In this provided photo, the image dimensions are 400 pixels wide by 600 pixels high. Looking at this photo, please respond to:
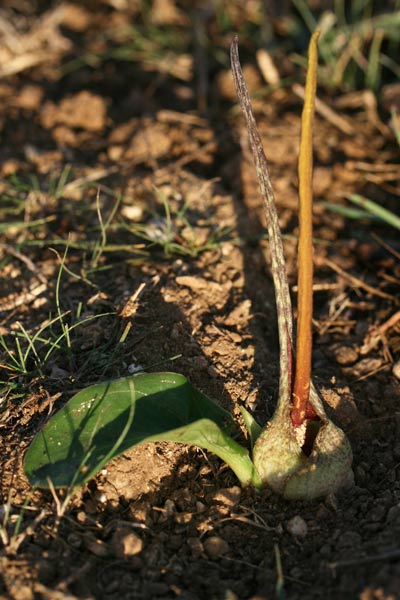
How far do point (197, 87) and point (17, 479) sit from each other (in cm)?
203

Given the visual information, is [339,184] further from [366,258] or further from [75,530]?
[75,530]

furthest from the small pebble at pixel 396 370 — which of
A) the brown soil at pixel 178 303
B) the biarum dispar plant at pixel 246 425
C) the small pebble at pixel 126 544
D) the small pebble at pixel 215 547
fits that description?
the small pebble at pixel 126 544

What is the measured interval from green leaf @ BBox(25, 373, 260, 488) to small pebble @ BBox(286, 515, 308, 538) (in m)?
0.12

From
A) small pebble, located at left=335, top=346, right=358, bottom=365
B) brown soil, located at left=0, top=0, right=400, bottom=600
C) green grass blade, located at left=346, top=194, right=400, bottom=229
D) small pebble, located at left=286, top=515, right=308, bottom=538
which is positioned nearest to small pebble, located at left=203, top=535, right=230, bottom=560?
brown soil, located at left=0, top=0, right=400, bottom=600

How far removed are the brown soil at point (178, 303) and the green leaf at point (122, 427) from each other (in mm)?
91

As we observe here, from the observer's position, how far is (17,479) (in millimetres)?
1627

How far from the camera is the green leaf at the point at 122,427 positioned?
1.51 meters

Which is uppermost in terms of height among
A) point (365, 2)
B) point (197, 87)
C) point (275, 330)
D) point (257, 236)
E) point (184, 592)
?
point (365, 2)

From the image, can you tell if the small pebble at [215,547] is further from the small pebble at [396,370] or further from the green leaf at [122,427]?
the small pebble at [396,370]

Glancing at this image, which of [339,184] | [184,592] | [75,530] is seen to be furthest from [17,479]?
[339,184]

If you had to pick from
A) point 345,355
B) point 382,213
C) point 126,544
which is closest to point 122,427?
point 126,544

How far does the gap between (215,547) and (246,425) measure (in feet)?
0.91

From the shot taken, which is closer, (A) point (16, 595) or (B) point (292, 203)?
(A) point (16, 595)

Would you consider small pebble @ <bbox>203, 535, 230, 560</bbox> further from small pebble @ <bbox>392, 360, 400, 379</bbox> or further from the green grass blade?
the green grass blade
